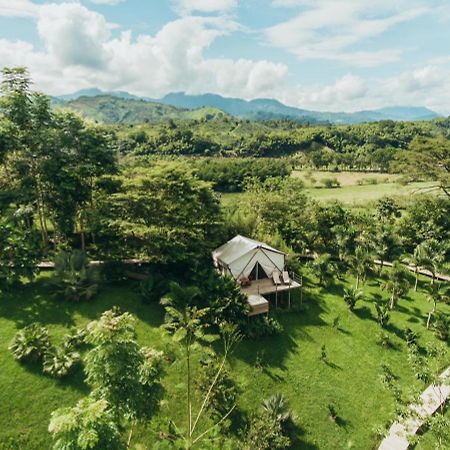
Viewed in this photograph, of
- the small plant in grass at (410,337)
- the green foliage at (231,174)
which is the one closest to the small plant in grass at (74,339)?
the small plant in grass at (410,337)

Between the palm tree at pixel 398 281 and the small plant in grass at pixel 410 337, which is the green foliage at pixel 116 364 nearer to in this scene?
the small plant in grass at pixel 410 337

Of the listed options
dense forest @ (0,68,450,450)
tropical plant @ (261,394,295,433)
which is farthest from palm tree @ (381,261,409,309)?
tropical plant @ (261,394,295,433)

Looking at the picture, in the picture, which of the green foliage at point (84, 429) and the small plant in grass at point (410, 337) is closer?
the green foliage at point (84, 429)

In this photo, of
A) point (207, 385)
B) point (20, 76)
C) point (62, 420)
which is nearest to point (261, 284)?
point (207, 385)

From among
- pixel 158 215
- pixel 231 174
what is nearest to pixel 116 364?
pixel 158 215

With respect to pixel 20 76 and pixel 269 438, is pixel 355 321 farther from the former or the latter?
pixel 20 76
